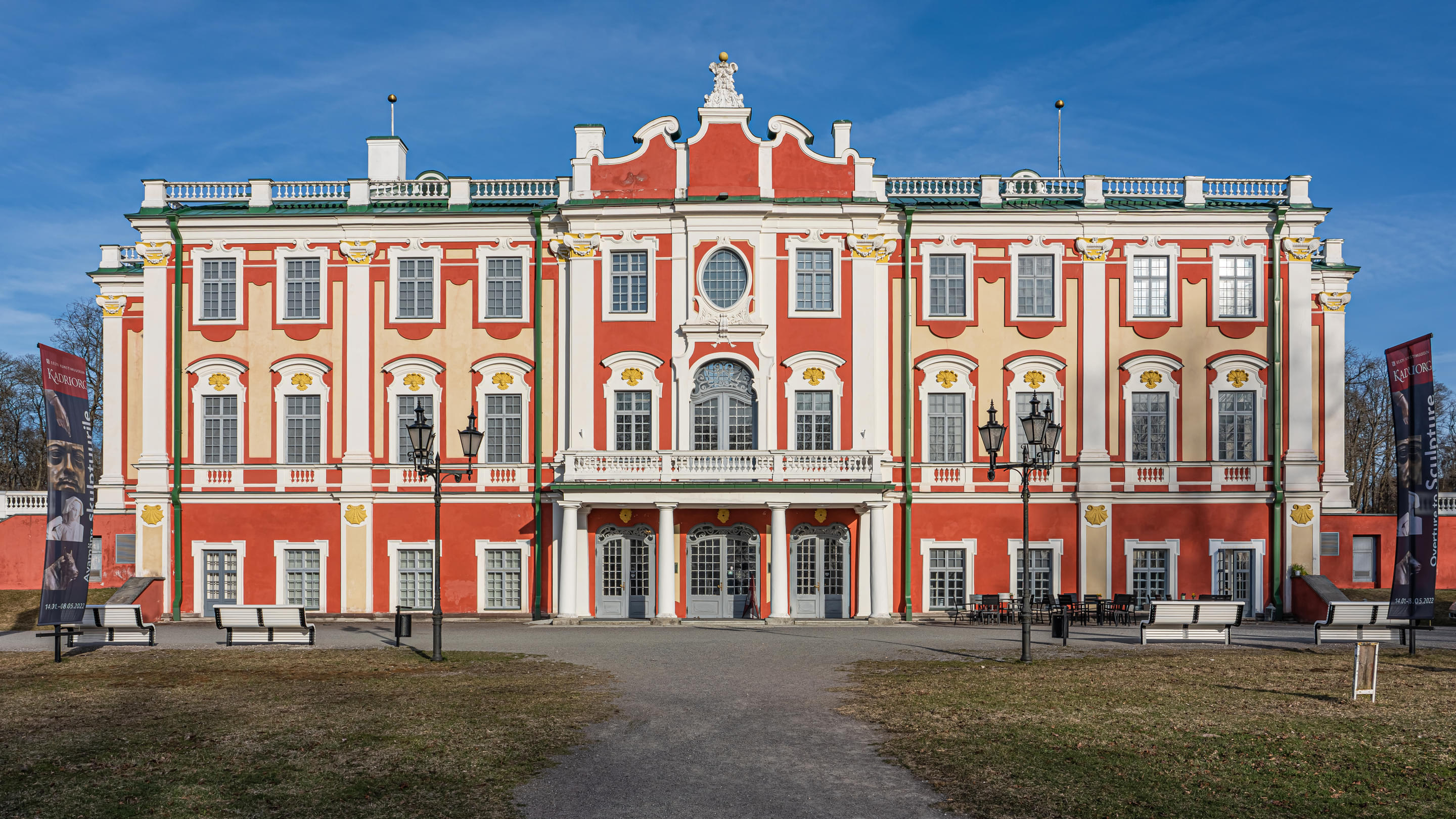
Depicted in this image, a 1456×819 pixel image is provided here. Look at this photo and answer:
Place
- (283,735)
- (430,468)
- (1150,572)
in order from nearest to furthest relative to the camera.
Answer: (283,735)
(430,468)
(1150,572)

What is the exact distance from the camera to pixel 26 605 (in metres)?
31.8

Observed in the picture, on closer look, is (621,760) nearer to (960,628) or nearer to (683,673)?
(683,673)

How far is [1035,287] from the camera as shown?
32.4m

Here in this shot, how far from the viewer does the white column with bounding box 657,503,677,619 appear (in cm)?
3025

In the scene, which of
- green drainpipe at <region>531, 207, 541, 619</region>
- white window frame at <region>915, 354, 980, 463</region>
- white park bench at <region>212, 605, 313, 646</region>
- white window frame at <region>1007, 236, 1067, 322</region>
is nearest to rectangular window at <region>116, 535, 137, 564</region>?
white park bench at <region>212, 605, 313, 646</region>

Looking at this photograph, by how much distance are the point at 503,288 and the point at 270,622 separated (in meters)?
12.2

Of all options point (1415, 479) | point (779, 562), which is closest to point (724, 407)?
point (779, 562)

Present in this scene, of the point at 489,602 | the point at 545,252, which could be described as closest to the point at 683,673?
the point at 489,602

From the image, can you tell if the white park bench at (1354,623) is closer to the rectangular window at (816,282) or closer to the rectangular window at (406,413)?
the rectangular window at (816,282)

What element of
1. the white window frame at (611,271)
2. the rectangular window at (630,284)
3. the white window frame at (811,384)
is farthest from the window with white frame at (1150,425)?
the rectangular window at (630,284)

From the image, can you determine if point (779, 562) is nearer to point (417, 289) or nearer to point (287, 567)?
point (417, 289)

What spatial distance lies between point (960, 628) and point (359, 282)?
19.4 m

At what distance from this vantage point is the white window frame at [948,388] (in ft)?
105

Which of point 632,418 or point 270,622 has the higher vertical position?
point 632,418
